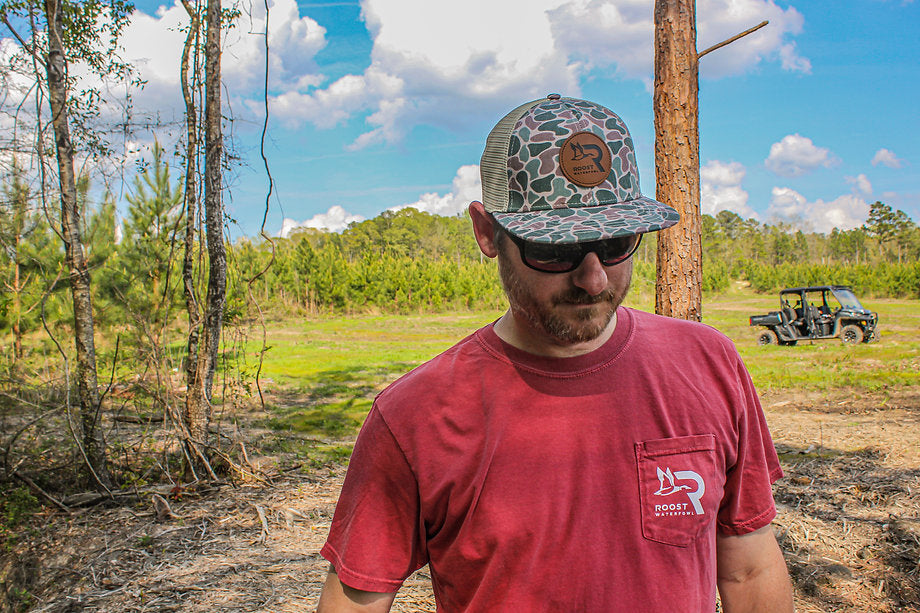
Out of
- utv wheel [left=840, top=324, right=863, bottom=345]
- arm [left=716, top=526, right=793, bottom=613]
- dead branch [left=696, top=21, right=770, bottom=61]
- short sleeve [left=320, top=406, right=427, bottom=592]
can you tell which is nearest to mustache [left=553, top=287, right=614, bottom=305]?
short sleeve [left=320, top=406, right=427, bottom=592]

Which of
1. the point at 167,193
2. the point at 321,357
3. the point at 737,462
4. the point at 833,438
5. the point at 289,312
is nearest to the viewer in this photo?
the point at 737,462

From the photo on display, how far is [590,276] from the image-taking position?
1091 mm

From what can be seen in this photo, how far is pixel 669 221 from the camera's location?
1.07 m

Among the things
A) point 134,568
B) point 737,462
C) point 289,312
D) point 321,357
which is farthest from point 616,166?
point 289,312

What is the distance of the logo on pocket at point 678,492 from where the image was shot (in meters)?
1.07

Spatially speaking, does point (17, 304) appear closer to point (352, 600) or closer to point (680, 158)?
point (680, 158)

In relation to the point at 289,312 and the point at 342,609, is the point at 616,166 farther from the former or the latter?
the point at 289,312

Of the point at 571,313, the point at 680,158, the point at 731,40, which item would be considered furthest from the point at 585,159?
the point at 731,40

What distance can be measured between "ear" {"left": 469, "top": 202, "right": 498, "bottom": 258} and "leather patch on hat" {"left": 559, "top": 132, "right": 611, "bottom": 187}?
190mm

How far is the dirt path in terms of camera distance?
326 cm

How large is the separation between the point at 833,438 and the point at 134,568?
6.37 meters

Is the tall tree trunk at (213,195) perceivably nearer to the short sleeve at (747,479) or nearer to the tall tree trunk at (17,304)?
the tall tree trunk at (17,304)

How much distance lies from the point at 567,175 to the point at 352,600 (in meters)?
0.89

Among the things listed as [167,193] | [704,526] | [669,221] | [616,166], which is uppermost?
[167,193]
